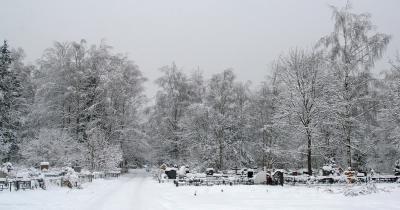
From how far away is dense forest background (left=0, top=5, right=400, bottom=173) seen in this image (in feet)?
115

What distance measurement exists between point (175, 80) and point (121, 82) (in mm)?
8371

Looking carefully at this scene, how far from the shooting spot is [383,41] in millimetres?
34156

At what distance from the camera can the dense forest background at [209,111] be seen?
34.9 m

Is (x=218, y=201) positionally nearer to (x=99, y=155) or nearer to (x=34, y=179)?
(x=34, y=179)

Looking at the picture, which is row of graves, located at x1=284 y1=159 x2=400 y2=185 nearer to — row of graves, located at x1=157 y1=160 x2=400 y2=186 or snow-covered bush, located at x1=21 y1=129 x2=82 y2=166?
row of graves, located at x1=157 y1=160 x2=400 y2=186

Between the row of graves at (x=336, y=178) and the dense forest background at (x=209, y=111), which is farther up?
the dense forest background at (x=209, y=111)

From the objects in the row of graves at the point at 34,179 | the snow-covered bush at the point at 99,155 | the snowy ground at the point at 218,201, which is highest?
the snow-covered bush at the point at 99,155

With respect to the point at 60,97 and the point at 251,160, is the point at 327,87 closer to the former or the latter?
the point at 251,160

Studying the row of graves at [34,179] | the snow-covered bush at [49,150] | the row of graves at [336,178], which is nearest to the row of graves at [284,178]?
the row of graves at [336,178]

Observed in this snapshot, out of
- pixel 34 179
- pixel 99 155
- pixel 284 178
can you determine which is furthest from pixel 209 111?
pixel 34 179

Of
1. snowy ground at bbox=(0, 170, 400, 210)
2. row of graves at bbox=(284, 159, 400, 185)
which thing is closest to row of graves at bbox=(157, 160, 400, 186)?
row of graves at bbox=(284, 159, 400, 185)

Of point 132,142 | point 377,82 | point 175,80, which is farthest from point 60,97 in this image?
point 377,82

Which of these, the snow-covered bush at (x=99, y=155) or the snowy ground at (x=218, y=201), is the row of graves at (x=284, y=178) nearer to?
the snowy ground at (x=218, y=201)

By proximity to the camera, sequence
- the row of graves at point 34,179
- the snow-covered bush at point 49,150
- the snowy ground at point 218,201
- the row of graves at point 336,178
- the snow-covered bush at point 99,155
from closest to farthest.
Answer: the snowy ground at point 218,201, the row of graves at point 34,179, the row of graves at point 336,178, the snow-covered bush at point 99,155, the snow-covered bush at point 49,150
